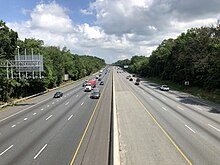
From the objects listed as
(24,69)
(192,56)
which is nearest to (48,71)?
(24,69)

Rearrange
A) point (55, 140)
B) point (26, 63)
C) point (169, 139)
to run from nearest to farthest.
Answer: point (169, 139)
point (55, 140)
point (26, 63)

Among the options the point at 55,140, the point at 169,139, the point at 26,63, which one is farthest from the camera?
the point at 26,63

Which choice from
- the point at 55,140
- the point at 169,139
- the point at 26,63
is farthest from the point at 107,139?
the point at 26,63

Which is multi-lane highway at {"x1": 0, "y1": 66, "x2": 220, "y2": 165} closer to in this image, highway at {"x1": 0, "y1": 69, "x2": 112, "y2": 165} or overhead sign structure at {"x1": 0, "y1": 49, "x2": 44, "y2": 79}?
highway at {"x1": 0, "y1": 69, "x2": 112, "y2": 165}

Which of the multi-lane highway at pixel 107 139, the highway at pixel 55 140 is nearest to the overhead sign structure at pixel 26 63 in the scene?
the highway at pixel 55 140

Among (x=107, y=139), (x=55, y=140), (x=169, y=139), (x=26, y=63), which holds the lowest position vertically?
(x=55, y=140)

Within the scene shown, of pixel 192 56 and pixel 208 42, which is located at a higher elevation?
pixel 208 42

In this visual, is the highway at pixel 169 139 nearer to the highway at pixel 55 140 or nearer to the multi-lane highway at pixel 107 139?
the multi-lane highway at pixel 107 139

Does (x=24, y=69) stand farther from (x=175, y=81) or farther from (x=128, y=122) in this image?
(x=175, y=81)

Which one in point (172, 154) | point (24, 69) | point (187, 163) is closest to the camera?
point (187, 163)

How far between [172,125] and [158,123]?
1.34 m

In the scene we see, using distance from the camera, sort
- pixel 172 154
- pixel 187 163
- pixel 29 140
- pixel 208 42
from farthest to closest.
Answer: pixel 208 42 → pixel 29 140 → pixel 172 154 → pixel 187 163

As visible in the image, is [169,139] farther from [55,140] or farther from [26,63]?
[26,63]

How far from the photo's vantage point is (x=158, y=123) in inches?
859
